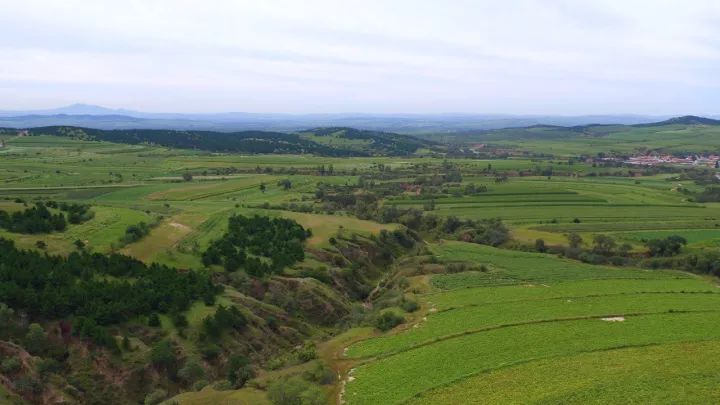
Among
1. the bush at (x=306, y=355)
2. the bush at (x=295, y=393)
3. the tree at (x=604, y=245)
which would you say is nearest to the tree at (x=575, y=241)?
the tree at (x=604, y=245)

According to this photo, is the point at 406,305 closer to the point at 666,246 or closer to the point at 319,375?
the point at 319,375

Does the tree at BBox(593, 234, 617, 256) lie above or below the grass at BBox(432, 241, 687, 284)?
above

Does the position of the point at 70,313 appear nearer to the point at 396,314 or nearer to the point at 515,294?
the point at 396,314

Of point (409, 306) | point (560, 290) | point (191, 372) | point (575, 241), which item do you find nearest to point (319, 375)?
point (191, 372)

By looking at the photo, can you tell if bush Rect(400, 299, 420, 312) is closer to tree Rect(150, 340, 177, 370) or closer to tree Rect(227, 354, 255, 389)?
tree Rect(227, 354, 255, 389)

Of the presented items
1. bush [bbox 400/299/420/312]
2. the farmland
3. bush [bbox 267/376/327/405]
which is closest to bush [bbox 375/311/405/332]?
the farmland

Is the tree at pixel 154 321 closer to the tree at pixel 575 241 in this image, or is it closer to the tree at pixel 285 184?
the tree at pixel 575 241
